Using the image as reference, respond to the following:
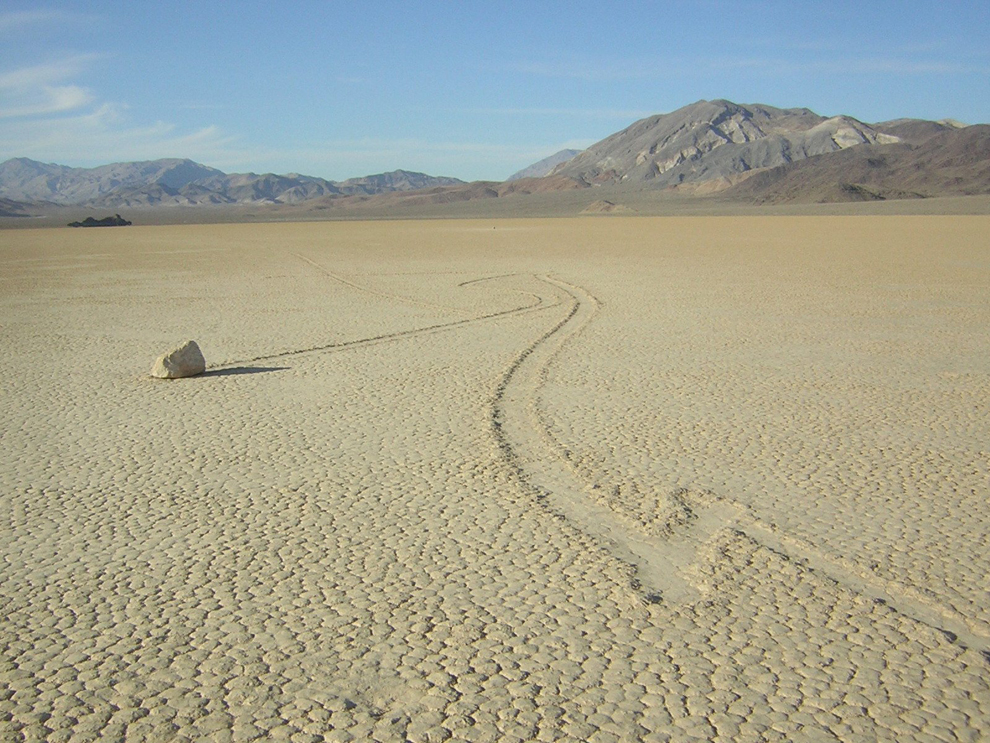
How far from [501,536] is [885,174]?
3771 inches

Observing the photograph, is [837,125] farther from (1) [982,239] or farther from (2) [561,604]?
(2) [561,604]

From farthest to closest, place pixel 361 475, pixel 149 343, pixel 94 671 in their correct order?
pixel 149 343 → pixel 361 475 → pixel 94 671

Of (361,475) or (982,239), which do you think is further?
(982,239)

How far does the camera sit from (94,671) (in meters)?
3.30

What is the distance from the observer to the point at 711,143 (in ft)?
445

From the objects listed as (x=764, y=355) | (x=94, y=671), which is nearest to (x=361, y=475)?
(x=94, y=671)

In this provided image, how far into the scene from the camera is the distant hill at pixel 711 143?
121 m

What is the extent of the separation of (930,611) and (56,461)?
4.90 meters

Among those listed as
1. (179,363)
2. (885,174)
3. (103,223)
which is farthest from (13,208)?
(179,363)

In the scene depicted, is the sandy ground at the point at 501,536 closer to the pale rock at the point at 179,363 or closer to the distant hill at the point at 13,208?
the pale rock at the point at 179,363

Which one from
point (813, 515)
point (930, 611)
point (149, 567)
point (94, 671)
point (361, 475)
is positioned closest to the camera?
point (94, 671)

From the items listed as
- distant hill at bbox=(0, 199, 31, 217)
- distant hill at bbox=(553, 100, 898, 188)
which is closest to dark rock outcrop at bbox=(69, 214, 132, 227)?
distant hill at bbox=(553, 100, 898, 188)

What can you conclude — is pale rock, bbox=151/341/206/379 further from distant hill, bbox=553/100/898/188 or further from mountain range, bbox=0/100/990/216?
distant hill, bbox=553/100/898/188

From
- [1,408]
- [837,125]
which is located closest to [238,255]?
[1,408]
